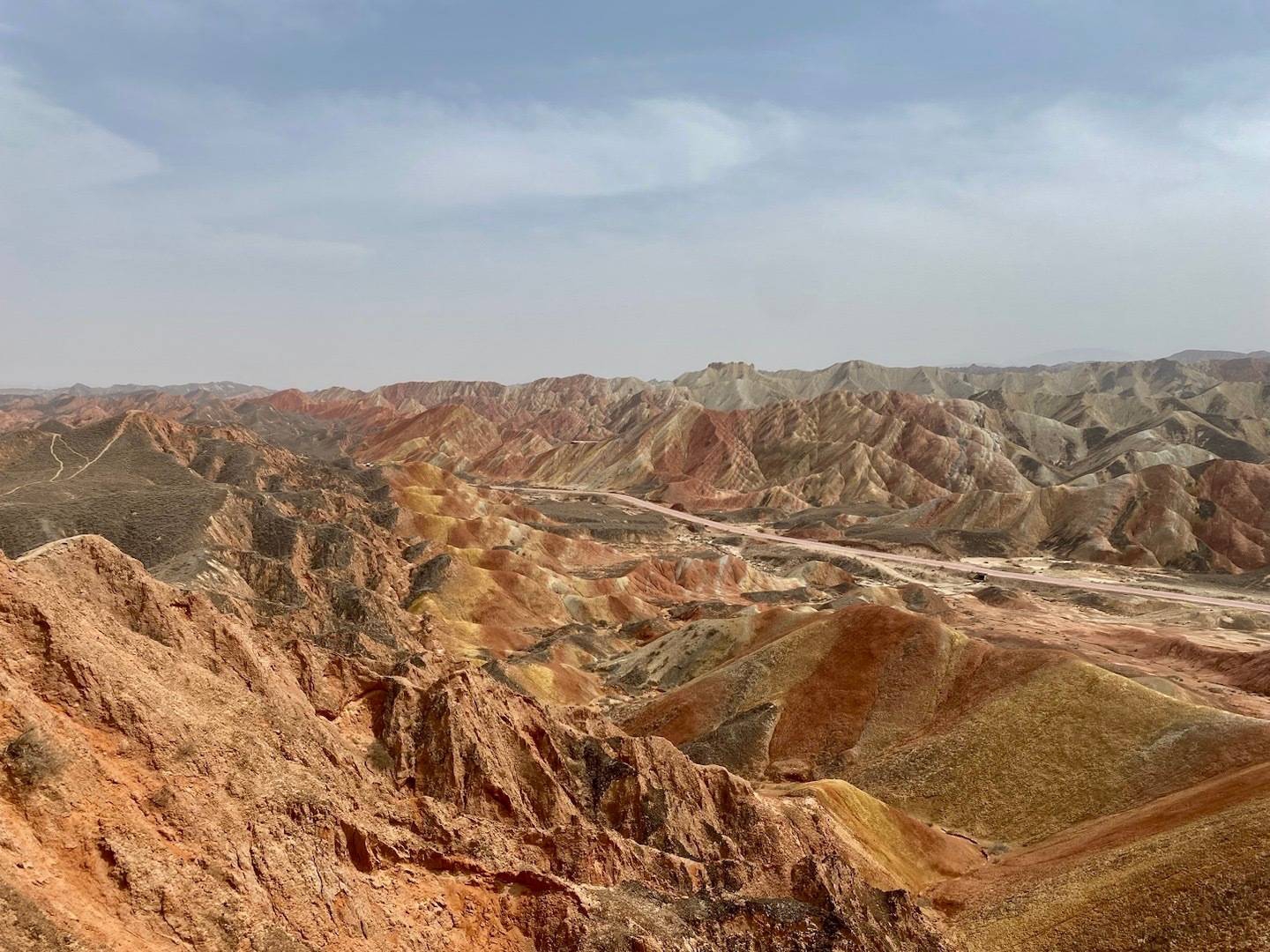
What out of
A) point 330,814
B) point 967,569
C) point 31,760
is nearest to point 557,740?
point 330,814

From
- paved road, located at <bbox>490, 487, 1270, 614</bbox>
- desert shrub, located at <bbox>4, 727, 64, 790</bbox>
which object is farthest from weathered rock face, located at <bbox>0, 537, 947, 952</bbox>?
paved road, located at <bbox>490, 487, 1270, 614</bbox>

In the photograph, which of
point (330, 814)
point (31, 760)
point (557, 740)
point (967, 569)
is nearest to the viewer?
point (31, 760)

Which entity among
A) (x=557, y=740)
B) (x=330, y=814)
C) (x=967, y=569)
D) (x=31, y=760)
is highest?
(x=31, y=760)

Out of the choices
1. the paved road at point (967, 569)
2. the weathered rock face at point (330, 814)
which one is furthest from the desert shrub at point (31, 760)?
the paved road at point (967, 569)

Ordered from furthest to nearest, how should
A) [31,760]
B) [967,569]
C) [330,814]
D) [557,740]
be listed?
[967,569]
[557,740]
[330,814]
[31,760]

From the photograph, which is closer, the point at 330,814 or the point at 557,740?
the point at 330,814

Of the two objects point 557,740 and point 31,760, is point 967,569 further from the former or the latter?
point 31,760
